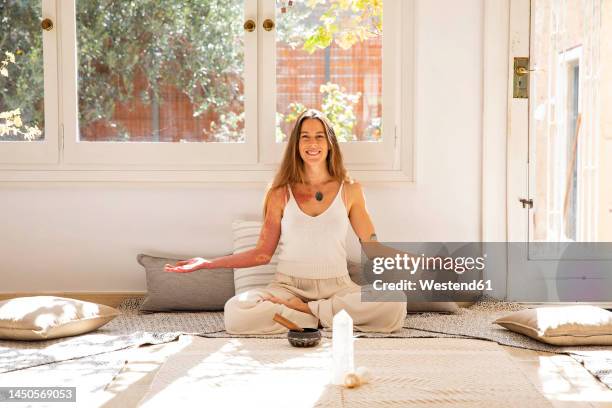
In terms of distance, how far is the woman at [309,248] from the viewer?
12.0ft

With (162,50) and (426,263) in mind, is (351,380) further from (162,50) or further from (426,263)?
(162,50)

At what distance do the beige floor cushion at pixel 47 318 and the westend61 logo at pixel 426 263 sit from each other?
133 cm

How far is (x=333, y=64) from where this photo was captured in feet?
14.3

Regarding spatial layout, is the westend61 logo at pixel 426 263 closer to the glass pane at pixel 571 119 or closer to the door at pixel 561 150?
the door at pixel 561 150

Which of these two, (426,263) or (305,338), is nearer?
(305,338)

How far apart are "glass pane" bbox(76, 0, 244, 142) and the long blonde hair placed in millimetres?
495

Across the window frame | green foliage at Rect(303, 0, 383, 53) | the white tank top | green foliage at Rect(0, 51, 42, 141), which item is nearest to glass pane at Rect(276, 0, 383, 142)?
green foliage at Rect(303, 0, 383, 53)

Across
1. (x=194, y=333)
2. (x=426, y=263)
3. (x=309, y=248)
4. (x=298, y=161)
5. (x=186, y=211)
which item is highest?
(x=298, y=161)

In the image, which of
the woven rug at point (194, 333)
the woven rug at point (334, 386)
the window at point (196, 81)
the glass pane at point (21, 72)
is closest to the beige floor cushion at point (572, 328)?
the woven rug at point (194, 333)

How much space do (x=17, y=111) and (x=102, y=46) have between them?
560mm

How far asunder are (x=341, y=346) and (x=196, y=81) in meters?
2.23

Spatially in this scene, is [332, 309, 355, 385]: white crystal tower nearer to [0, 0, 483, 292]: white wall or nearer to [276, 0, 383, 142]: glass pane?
[0, 0, 483, 292]: white wall

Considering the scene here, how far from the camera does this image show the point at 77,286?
14.6 feet

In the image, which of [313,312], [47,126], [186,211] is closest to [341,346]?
[313,312]
